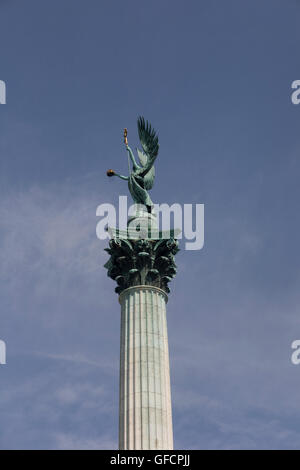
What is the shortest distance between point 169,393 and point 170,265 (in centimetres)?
785

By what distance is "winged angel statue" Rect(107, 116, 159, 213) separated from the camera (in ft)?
137

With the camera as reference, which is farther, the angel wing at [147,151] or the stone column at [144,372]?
A: the angel wing at [147,151]

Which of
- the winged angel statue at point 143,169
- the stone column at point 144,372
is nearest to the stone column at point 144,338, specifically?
the stone column at point 144,372

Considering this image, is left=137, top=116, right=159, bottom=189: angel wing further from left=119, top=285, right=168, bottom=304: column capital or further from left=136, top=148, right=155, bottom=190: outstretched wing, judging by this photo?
left=119, top=285, right=168, bottom=304: column capital

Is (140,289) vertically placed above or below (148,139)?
below

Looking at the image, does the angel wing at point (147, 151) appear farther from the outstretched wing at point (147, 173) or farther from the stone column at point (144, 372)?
the stone column at point (144, 372)

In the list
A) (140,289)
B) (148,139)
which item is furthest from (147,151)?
(140,289)

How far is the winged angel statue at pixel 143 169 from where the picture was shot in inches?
1646

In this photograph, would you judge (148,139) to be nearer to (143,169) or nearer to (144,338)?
(143,169)

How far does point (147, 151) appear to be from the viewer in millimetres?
43656

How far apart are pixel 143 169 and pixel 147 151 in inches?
61.0

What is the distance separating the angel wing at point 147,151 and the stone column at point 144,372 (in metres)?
9.11
